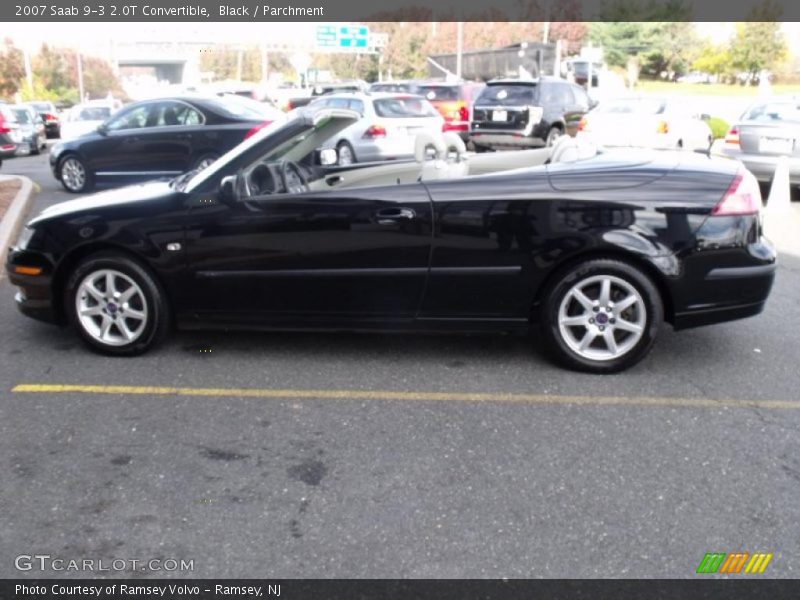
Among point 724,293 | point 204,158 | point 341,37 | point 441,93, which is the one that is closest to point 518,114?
point 441,93

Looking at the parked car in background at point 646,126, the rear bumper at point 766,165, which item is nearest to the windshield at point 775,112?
the rear bumper at point 766,165

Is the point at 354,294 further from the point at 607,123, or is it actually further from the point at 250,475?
the point at 607,123

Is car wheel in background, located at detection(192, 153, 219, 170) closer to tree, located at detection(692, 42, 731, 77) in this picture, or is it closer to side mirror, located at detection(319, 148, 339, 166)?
side mirror, located at detection(319, 148, 339, 166)

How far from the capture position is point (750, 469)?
11.2 ft

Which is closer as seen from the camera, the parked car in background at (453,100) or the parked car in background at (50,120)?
the parked car in background at (453,100)

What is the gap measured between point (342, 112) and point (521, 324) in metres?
1.76

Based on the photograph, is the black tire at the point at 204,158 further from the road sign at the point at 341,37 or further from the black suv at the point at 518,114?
the road sign at the point at 341,37

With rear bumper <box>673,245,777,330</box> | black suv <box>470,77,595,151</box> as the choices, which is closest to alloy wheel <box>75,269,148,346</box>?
rear bumper <box>673,245,777,330</box>

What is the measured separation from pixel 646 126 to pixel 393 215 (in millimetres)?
11592

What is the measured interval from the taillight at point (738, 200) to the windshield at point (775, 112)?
8373 millimetres

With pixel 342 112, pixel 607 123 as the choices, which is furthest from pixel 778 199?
pixel 342 112

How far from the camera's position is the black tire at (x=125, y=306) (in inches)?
186

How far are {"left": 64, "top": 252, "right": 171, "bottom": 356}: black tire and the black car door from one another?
0.80 ft

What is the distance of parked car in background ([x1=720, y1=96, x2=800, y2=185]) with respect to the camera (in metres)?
11.5
